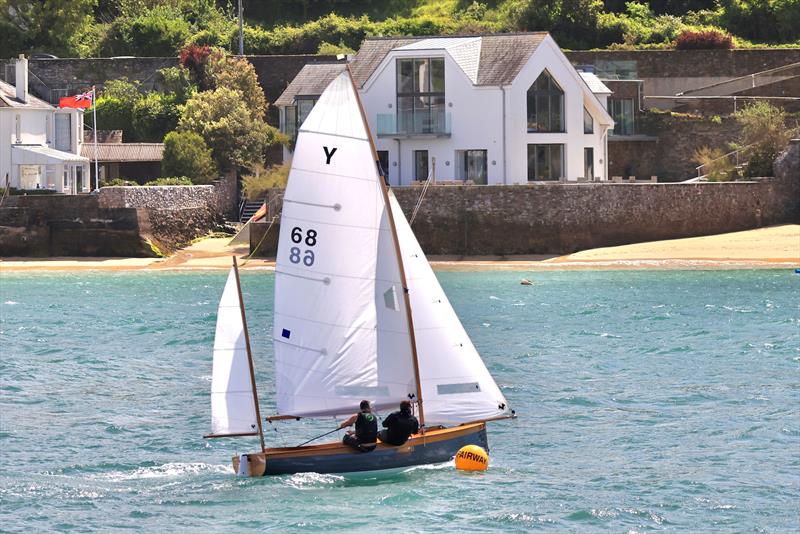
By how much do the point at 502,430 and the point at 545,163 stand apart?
42.2 meters

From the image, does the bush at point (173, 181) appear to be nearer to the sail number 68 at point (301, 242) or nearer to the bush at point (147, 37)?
the bush at point (147, 37)

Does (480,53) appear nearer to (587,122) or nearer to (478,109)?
(478,109)

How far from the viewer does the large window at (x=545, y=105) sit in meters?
73.6

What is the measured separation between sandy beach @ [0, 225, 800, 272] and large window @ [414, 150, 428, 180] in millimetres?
6295

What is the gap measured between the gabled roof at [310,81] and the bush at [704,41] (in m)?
19.7

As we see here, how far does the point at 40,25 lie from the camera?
95.7 m

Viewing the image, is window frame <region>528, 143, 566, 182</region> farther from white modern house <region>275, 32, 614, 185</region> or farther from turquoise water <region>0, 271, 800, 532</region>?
turquoise water <region>0, 271, 800, 532</region>

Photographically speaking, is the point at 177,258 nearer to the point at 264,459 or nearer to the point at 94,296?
the point at 94,296

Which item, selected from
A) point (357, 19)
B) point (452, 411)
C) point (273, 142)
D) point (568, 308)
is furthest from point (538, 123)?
point (452, 411)

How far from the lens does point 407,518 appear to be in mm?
26391

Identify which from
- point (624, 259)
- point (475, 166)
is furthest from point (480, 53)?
point (624, 259)

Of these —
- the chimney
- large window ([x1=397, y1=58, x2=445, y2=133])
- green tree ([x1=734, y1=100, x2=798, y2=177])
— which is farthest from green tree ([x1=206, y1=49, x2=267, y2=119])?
green tree ([x1=734, y1=100, x2=798, y2=177])

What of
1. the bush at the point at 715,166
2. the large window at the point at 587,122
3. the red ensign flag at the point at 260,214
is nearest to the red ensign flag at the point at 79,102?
the red ensign flag at the point at 260,214

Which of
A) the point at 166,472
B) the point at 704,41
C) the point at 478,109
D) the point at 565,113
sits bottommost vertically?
the point at 166,472
